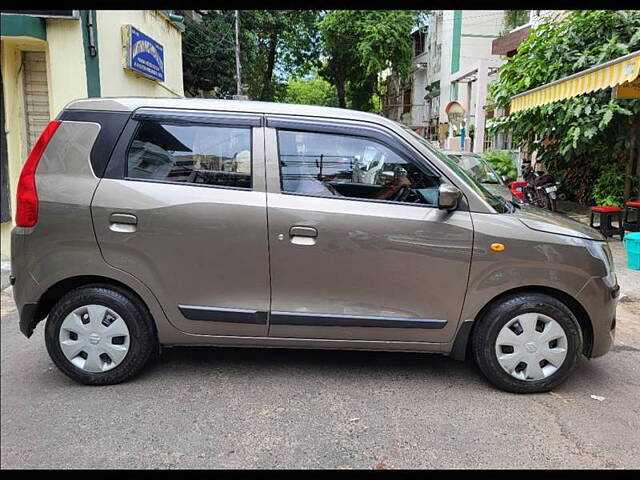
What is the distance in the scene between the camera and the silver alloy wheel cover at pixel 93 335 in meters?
3.26

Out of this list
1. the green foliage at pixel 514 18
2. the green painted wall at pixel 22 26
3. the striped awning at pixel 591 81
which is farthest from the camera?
the green foliage at pixel 514 18

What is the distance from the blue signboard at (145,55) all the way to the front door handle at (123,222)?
6.02 m

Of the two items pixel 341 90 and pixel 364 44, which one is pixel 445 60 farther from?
pixel 341 90

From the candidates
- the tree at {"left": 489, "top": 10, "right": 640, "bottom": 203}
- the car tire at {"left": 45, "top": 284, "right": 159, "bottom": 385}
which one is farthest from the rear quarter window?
the tree at {"left": 489, "top": 10, "right": 640, "bottom": 203}

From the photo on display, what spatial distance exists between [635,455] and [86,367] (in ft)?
10.9

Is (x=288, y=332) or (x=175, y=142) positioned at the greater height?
(x=175, y=142)

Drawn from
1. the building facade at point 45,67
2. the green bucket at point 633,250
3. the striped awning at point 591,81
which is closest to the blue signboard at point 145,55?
the building facade at point 45,67

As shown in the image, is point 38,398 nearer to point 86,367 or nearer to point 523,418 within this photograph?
point 86,367

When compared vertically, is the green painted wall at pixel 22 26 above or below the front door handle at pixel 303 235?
above

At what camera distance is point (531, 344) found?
10.9 feet

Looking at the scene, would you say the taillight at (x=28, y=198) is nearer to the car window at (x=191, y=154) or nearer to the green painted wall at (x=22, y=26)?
the car window at (x=191, y=154)

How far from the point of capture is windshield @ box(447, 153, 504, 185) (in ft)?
30.0

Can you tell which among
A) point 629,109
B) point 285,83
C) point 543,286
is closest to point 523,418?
point 543,286

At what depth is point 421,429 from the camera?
9.69 feet
